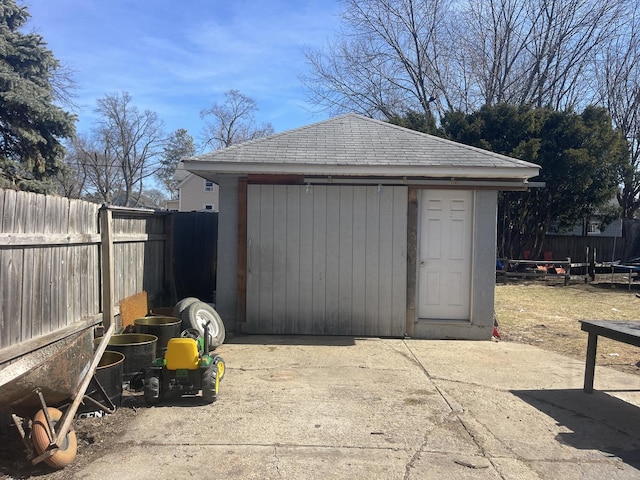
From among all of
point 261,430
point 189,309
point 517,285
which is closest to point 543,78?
point 517,285

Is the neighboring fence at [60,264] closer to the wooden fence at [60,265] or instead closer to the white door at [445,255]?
the wooden fence at [60,265]

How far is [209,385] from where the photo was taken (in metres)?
4.50

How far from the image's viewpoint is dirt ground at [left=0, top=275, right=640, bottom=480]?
11.4 feet

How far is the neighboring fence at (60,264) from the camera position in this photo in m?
3.75

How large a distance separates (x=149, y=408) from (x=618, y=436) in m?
4.12

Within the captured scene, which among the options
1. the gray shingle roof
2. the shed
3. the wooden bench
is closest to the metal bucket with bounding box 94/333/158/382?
the shed

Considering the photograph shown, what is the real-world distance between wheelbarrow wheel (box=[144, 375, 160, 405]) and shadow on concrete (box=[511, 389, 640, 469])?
3.53 metres

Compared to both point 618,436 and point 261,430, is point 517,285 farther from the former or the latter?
point 261,430

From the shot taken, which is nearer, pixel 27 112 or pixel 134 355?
pixel 134 355

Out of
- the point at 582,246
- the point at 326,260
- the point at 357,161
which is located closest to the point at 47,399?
the point at 326,260

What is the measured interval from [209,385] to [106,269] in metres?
2.11

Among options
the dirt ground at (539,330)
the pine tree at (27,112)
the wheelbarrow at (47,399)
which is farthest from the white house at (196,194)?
the wheelbarrow at (47,399)

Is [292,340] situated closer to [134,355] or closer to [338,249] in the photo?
[338,249]

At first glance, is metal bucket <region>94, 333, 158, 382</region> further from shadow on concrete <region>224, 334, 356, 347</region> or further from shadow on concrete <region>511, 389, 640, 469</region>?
shadow on concrete <region>511, 389, 640, 469</region>
